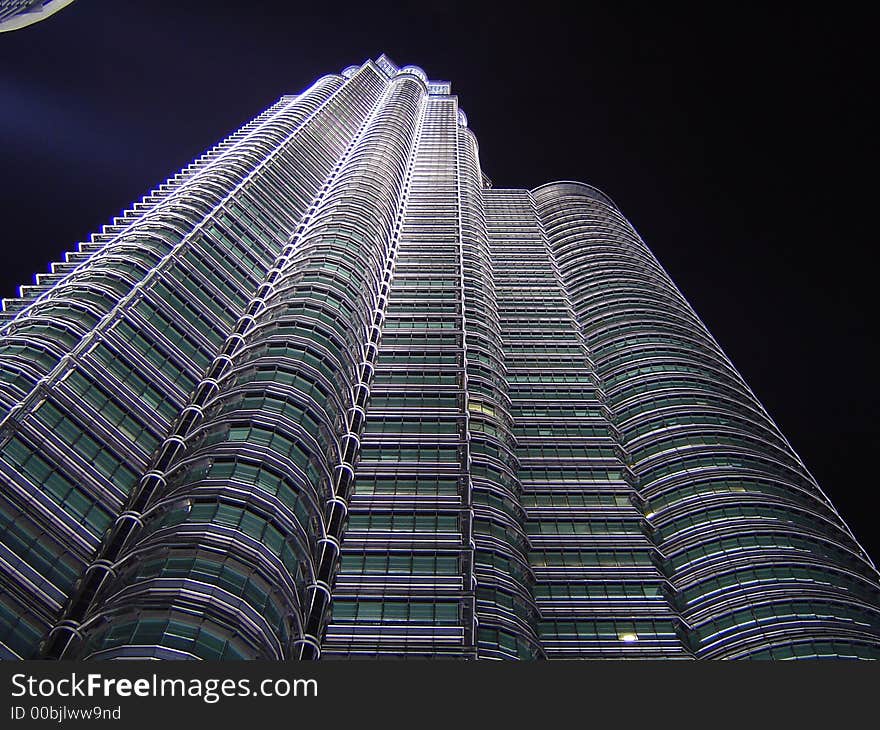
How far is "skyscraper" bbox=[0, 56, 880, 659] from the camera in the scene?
39.4 meters

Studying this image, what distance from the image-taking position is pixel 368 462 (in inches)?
2194

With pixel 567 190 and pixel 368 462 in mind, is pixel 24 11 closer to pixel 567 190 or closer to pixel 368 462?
pixel 368 462

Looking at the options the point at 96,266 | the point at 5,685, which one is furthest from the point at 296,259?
the point at 5,685

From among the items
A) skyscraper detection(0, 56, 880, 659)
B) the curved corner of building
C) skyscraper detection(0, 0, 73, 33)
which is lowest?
skyscraper detection(0, 56, 880, 659)

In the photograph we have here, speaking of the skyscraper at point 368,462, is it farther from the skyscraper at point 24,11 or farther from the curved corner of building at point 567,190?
the curved corner of building at point 567,190

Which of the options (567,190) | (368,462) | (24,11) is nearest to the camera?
(24,11)

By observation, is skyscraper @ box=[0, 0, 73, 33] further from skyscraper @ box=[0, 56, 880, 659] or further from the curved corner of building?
the curved corner of building

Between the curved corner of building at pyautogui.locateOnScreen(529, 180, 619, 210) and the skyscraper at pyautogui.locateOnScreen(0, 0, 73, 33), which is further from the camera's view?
the curved corner of building at pyautogui.locateOnScreen(529, 180, 619, 210)

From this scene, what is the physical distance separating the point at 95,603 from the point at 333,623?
12.9 metres

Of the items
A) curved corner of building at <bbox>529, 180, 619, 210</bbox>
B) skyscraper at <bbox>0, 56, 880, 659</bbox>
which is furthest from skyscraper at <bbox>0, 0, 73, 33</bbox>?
curved corner of building at <bbox>529, 180, 619, 210</bbox>

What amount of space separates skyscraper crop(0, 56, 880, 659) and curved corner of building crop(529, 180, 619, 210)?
36.4m

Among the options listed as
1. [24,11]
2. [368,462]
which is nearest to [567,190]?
[368,462]

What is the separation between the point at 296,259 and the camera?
6719 centimetres

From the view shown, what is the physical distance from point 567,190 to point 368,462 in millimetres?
75869
